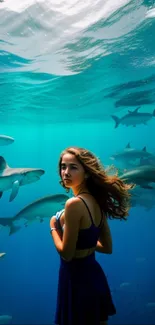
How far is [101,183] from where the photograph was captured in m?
3.02

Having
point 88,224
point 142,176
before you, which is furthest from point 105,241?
point 142,176

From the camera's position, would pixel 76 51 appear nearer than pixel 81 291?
No

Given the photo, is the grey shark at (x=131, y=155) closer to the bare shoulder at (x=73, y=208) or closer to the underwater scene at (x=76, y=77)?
the underwater scene at (x=76, y=77)

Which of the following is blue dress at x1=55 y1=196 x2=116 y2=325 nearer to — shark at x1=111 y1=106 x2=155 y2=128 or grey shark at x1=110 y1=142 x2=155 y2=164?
grey shark at x1=110 y1=142 x2=155 y2=164

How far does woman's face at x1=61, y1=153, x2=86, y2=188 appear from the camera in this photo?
294 centimetres

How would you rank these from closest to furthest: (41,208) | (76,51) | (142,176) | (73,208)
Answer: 1. (73,208)
2. (142,176)
3. (41,208)
4. (76,51)

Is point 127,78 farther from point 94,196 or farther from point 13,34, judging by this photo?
point 94,196

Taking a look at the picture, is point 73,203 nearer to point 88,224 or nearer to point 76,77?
point 88,224

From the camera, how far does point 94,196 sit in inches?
120

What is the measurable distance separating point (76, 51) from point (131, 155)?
5.69 metres

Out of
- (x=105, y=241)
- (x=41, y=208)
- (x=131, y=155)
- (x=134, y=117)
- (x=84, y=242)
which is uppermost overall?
(x=134, y=117)

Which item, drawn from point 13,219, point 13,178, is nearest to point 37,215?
point 13,219

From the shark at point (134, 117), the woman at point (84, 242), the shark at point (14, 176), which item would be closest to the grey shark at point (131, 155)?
the shark at point (134, 117)

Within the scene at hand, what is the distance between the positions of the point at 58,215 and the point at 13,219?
23.4 ft
